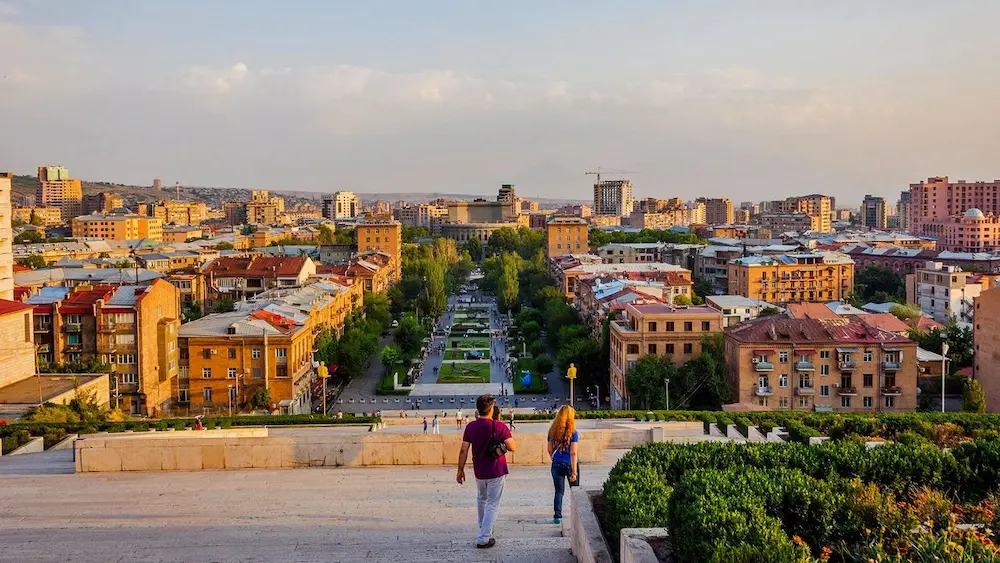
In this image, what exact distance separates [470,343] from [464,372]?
35.3ft

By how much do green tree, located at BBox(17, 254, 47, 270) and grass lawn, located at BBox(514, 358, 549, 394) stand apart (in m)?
50.2

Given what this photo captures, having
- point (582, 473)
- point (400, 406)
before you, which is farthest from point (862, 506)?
point (400, 406)

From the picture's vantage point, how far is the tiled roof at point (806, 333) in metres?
32.5

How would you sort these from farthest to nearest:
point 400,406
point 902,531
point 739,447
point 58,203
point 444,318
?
point 58,203 < point 444,318 < point 400,406 < point 739,447 < point 902,531

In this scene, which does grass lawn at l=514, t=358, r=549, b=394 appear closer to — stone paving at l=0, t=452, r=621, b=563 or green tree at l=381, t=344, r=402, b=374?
green tree at l=381, t=344, r=402, b=374

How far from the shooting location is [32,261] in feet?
252

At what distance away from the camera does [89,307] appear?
1389 inches

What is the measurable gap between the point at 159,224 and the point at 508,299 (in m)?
84.6

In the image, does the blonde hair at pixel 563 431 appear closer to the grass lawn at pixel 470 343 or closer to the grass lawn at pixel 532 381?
the grass lawn at pixel 532 381

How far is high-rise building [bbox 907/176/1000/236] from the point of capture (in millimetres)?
126188

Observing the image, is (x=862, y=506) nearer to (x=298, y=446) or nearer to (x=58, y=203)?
(x=298, y=446)

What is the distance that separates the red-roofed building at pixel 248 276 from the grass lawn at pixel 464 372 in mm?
18726

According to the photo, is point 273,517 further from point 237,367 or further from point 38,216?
point 38,216

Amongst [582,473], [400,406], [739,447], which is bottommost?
[400,406]
